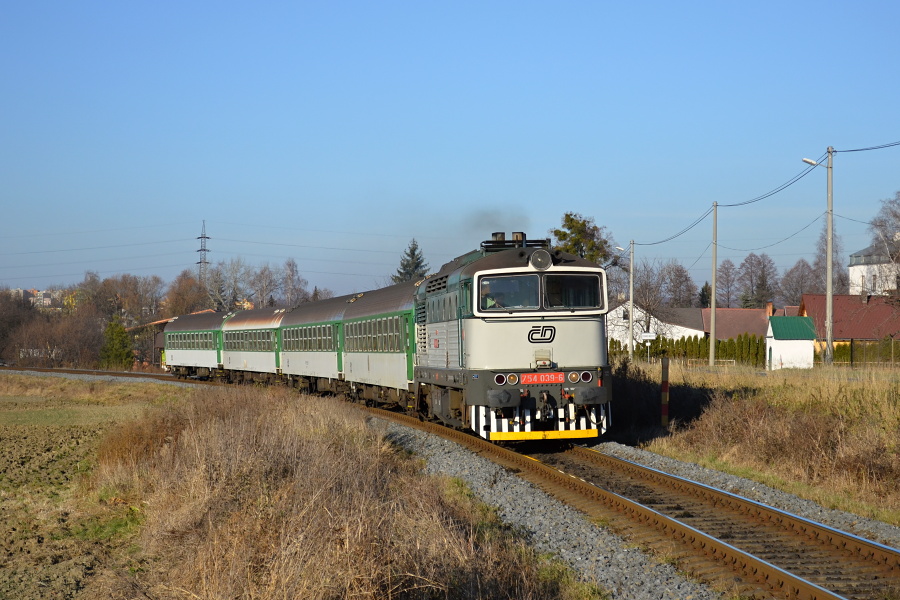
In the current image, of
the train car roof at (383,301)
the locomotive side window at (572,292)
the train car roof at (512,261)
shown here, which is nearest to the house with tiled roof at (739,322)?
the train car roof at (383,301)

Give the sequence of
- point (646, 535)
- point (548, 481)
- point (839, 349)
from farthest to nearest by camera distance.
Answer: point (839, 349), point (548, 481), point (646, 535)

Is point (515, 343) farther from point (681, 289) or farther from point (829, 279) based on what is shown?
point (681, 289)

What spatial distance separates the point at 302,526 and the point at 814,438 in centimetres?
945

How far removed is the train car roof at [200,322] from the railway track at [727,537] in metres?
30.8

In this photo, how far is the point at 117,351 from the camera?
59781mm

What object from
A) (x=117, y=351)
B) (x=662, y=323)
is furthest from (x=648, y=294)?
(x=117, y=351)

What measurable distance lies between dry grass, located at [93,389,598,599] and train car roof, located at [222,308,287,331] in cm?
1883

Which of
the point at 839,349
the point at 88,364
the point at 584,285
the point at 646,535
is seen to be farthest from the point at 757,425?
the point at 88,364

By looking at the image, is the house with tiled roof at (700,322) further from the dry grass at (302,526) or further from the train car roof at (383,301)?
the dry grass at (302,526)

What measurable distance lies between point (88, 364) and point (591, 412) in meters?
55.7

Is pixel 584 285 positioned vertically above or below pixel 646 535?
above

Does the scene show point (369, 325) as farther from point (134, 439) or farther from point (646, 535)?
point (646, 535)

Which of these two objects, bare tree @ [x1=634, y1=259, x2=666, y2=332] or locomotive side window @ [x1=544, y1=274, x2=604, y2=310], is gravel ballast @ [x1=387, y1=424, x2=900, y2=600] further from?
bare tree @ [x1=634, y1=259, x2=666, y2=332]

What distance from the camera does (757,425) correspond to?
1484 centimetres
